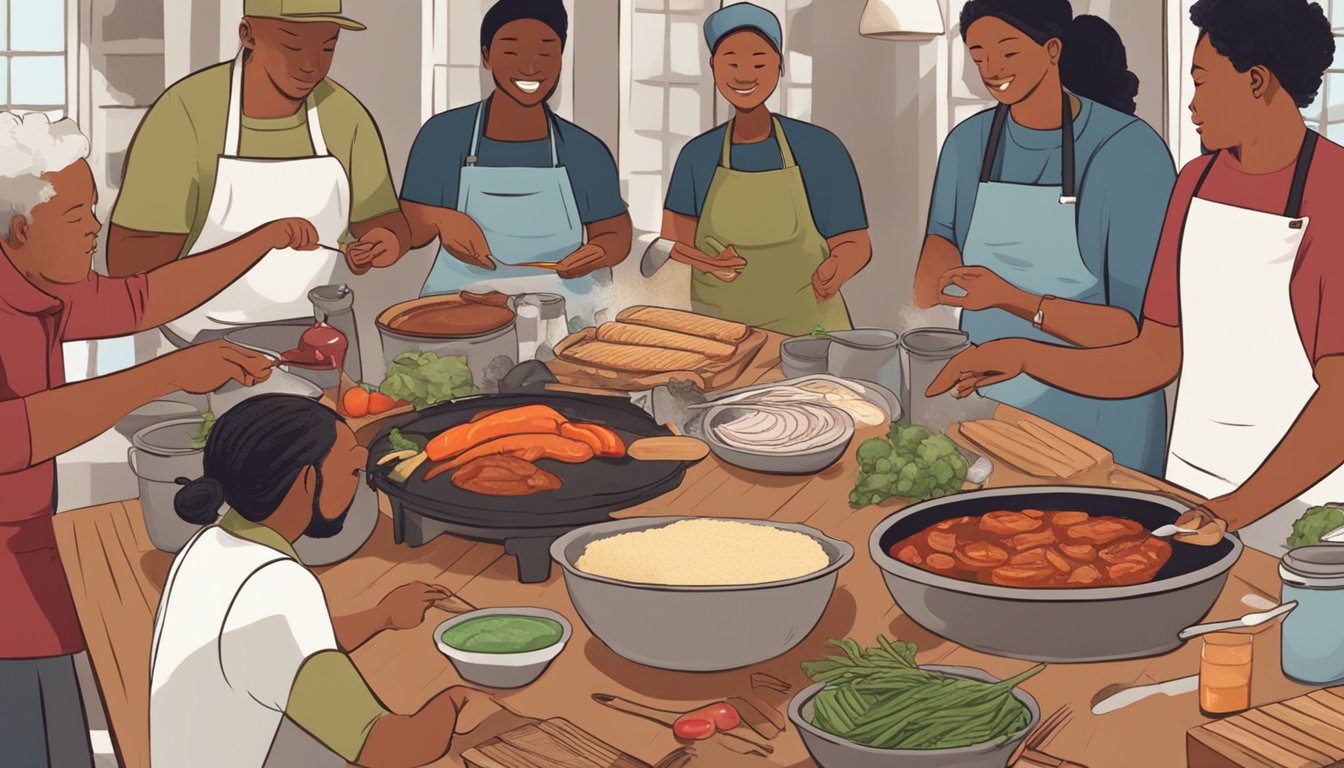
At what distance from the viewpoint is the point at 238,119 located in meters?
4.87

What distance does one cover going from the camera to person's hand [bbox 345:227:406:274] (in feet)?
14.7

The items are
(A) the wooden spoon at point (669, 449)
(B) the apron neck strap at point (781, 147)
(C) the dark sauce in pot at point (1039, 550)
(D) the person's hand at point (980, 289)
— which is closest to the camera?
(C) the dark sauce in pot at point (1039, 550)

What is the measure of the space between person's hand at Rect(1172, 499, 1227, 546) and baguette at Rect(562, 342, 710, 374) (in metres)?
1.79

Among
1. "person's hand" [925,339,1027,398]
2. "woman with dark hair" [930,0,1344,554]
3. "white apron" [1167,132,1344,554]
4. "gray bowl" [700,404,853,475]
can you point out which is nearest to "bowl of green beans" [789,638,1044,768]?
"woman with dark hair" [930,0,1344,554]

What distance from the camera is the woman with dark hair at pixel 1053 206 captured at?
165 inches

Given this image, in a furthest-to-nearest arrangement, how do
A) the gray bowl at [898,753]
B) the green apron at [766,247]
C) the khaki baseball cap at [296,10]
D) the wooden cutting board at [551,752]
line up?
1. the green apron at [766,247]
2. the khaki baseball cap at [296,10]
3. the wooden cutting board at [551,752]
4. the gray bowl at [898,753]

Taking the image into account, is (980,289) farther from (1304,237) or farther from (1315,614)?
(1315,614)

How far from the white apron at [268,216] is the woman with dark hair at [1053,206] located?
88.0 inches

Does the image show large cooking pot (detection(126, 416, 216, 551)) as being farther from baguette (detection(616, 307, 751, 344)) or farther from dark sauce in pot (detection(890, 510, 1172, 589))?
baguette (detection(616, 307, 751, 344))

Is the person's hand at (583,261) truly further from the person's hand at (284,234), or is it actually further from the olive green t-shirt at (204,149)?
the person's hand at (284,234)

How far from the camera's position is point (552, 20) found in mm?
4969

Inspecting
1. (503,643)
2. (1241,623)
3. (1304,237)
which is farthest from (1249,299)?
(503,643)

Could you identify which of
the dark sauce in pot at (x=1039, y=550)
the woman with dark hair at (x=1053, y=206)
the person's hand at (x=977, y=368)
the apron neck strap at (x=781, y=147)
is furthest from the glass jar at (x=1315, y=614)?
the apron neck strap at (x=781, y=147)

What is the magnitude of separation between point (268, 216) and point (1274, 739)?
3.89 meters
